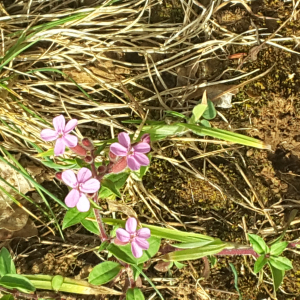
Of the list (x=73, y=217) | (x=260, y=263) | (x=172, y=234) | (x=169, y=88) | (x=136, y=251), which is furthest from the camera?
(x=169, y=88)

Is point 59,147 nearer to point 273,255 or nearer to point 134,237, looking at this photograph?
point 134,237

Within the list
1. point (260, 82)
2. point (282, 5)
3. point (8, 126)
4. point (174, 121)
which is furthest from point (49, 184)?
point (282, 5)

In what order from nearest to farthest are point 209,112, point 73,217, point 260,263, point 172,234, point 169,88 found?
point 73,217
point 260,263
point 172,234
point 209,112
point 169,88

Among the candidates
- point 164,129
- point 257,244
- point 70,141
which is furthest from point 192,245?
point 70,141

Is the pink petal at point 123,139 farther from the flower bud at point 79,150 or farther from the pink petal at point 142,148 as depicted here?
the flower bud at point 79,150

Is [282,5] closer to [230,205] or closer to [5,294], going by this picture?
[230,205]

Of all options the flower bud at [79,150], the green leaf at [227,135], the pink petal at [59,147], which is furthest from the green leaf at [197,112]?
the pink petal at [59,147]
